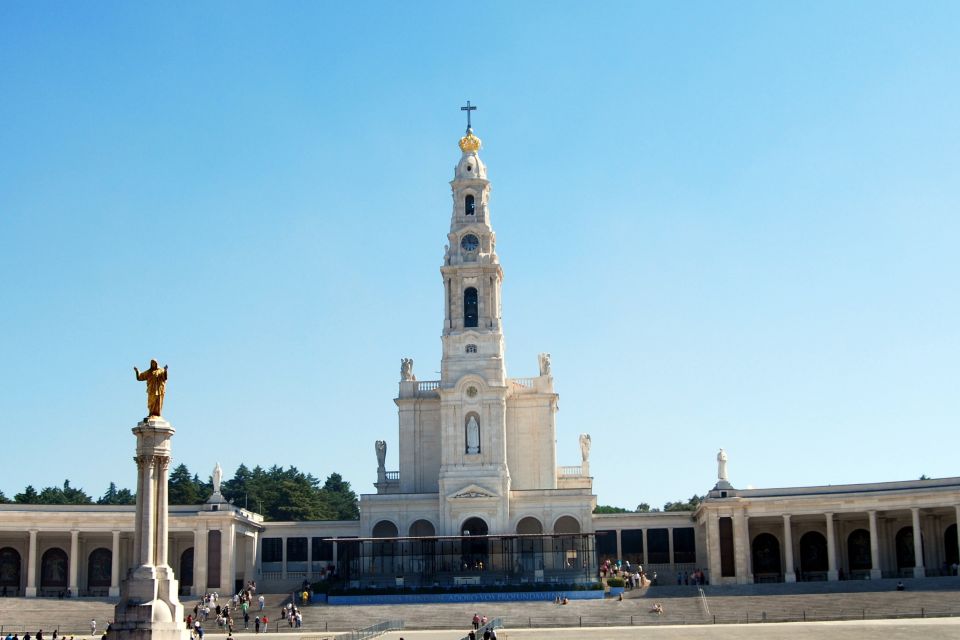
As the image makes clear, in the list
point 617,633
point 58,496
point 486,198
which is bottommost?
point 617,633

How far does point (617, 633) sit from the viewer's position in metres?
56.7

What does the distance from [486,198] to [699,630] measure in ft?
136

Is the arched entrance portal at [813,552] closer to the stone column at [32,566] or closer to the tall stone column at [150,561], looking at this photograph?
the stone column at [32,566]

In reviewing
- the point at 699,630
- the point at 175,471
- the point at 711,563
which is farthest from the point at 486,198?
the point at 175,471

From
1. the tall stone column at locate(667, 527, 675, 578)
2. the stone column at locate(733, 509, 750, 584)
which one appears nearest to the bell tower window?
the tall stone column at locate(667, 527, 675, 578)

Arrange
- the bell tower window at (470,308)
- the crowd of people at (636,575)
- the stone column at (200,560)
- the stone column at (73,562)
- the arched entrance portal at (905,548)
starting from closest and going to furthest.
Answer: the crowd of people at (636,575), the stone column at (73,562), the stone column at (200,560), the arched entrance portal at (905,548), the bell tower window at (470,308)

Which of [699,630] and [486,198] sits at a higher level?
[486,198]

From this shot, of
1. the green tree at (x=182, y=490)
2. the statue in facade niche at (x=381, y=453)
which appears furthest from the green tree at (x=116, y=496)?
the statue in facade niche at (x=381, y=453)

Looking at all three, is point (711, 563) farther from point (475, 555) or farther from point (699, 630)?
point (699, 630)

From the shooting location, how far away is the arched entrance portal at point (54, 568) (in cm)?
8350

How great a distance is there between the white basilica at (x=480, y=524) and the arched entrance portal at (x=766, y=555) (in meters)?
0.10

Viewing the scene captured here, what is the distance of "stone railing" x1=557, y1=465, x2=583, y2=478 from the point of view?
9112 centimetres

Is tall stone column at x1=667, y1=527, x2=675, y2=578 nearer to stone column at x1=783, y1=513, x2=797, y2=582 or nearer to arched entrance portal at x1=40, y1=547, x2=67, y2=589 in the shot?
stone column at x1=783, y1=513, x2=797, y2=582

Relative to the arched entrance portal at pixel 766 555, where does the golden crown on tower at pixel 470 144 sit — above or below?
above
